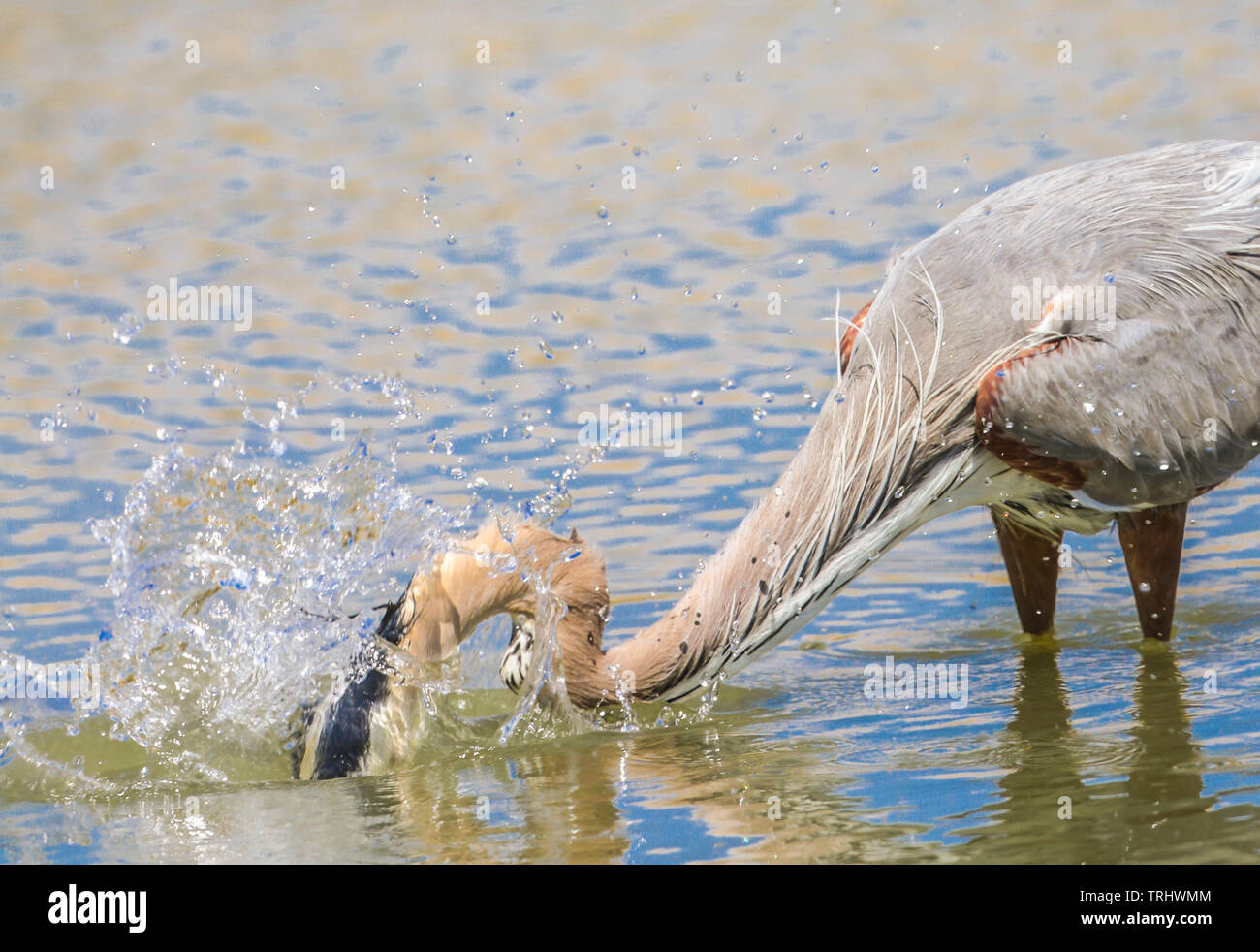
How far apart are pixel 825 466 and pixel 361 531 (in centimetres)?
191

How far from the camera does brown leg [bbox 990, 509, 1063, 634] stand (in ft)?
23.4

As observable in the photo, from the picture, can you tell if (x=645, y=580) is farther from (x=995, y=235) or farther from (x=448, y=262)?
(x=448, y=262)

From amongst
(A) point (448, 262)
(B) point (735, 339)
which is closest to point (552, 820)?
(B) point (735, 339)
